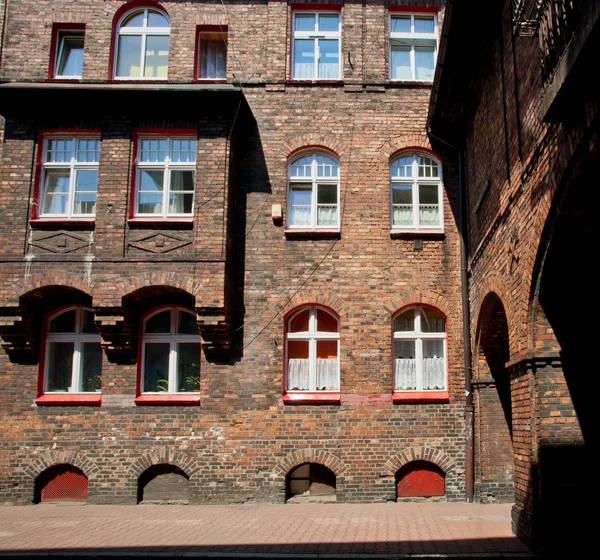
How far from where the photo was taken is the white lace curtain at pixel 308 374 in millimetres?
13461

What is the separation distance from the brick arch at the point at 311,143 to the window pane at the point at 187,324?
12.8ft

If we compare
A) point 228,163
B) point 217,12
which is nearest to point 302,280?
point 228,163

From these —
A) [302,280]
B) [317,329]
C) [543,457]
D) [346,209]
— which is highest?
[346,209]

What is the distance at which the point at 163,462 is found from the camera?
1298cm

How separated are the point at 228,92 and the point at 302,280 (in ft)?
13.3

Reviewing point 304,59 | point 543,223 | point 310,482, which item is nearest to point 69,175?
point 304,59

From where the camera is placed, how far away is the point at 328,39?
14922 millimetres

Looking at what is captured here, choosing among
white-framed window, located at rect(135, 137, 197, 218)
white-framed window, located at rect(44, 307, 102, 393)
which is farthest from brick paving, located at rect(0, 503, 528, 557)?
white-framed window, located at rect(135, 137, 197, 218)

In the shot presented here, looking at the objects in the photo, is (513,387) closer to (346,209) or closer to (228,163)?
(346,209)

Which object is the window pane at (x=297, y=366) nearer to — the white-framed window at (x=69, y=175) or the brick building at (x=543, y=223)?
the brick building at (x=543, y=223)

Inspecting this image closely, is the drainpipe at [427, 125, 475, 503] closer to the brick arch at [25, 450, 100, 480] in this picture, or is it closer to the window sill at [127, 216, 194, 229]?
the window sill at [127, 216, 194, 229]

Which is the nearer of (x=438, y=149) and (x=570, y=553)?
(x=570, y=553)

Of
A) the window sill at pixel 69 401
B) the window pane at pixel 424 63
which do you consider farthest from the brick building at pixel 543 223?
the window sill at pixel 69 401

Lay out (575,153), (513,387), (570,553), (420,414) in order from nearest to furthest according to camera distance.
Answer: (575,153)
(570,553)
(513,387)
(420,414)
